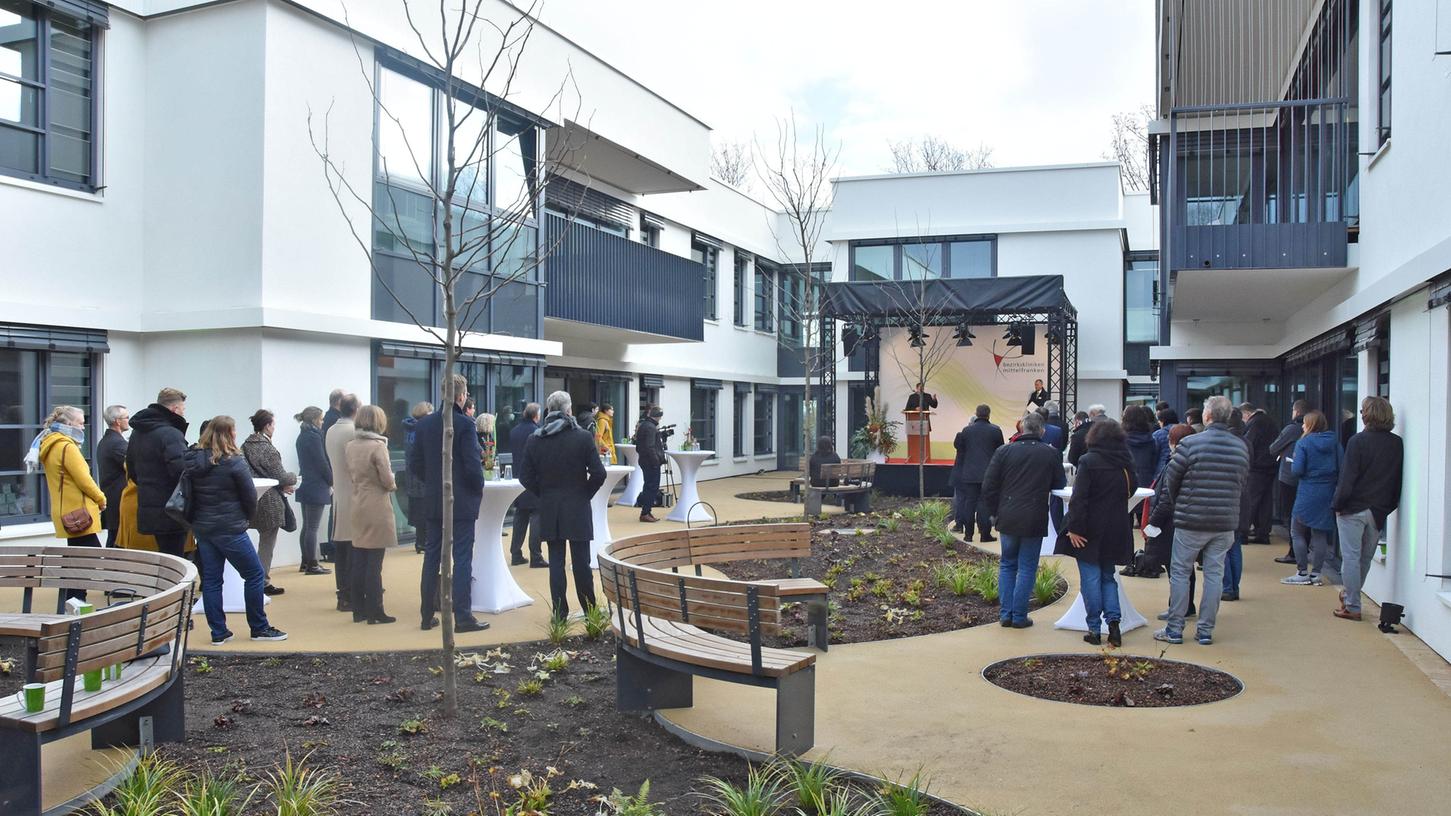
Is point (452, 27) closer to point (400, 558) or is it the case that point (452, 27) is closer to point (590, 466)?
point (400, 558)

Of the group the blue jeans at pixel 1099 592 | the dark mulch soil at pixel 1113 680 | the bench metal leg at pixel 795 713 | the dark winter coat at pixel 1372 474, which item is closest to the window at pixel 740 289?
the dark winter coat at pixel 1372 474

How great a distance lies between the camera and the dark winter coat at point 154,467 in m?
7.80

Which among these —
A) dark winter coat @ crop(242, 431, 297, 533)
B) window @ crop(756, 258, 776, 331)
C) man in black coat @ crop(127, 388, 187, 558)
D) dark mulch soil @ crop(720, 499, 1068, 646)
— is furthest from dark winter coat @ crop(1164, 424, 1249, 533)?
window @ crop(756, 258, 776, 331)

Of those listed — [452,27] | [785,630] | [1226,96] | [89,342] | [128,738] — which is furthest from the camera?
[1226,96]

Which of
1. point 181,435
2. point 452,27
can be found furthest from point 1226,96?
point 181,435

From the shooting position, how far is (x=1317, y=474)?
9.45 metres

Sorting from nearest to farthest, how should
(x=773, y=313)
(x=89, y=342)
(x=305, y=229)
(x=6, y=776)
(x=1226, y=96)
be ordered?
(x=6, y=776) < (x=89, y=342) < (x=305, y=229) < (x=1226, y=96) < (x=773, y=313)

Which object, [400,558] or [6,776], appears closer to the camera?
[6,776]

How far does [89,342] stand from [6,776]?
315 inches

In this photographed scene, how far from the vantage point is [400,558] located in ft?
40.1

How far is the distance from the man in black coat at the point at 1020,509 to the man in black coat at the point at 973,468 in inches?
206

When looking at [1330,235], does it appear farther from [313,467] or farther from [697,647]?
[313,467]

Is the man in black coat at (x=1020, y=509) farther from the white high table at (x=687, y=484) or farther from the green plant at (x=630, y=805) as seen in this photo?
the white high table at (x=687, y=484)

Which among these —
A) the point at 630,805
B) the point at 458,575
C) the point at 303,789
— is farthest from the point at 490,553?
→ the point at 630,805
